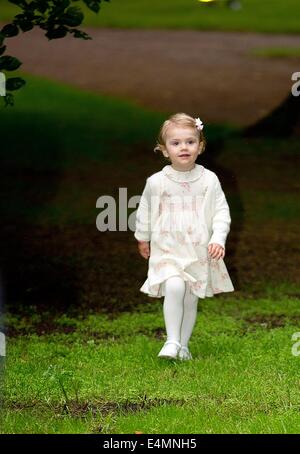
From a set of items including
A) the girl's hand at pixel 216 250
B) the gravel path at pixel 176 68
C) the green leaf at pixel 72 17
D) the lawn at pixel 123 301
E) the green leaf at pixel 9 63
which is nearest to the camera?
the lawn at pixel 123 301

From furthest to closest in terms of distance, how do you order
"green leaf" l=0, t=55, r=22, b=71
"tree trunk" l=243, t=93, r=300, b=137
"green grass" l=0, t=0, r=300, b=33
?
1. "green grass" l=0, t=0, r=300, b=33
2. "tree trunk" l=243, t=93, r=300, b=137
3. "green leaf" l=0, t=55, r=22, b=71

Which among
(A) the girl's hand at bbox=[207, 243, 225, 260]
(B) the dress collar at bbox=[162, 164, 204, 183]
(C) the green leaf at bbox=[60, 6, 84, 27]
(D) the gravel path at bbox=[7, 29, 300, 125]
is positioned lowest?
(A) the girl's hand at bbox=[207, 243, 225, 260]

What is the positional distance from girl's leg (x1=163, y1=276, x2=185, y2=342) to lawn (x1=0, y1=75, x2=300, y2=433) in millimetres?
201

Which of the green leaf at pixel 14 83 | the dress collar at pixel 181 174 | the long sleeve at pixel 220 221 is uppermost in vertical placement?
the green leaf at pixel 14 83

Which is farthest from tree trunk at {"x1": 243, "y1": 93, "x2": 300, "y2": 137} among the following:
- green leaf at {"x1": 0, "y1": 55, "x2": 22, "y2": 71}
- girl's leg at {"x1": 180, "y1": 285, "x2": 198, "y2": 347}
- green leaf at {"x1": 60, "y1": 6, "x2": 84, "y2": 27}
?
girl's leg at {"x1": 180, "y1": 285, "x2": 198, "y2": 347}

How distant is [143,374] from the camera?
23.4 ft

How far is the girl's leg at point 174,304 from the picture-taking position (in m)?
7.27

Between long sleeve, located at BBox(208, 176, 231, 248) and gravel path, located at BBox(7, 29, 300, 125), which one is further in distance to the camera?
gravel path, located at BBox(7, 29, 300, 125)

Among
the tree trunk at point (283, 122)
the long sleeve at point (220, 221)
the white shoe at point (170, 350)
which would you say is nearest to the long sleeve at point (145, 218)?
the long sleeve at point (220, 221)

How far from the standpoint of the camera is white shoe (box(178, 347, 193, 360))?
7.41 metres

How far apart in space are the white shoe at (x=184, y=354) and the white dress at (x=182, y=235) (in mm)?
382

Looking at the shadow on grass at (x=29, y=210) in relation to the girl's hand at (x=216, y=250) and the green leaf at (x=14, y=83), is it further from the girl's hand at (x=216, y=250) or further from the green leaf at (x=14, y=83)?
the girl's hand at (x=216, y=250)

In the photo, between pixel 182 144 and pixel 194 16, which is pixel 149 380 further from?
pixel 194 16

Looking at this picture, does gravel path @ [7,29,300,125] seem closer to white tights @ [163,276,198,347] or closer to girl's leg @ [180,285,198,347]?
girl's leg @ [180,285,198,347]
